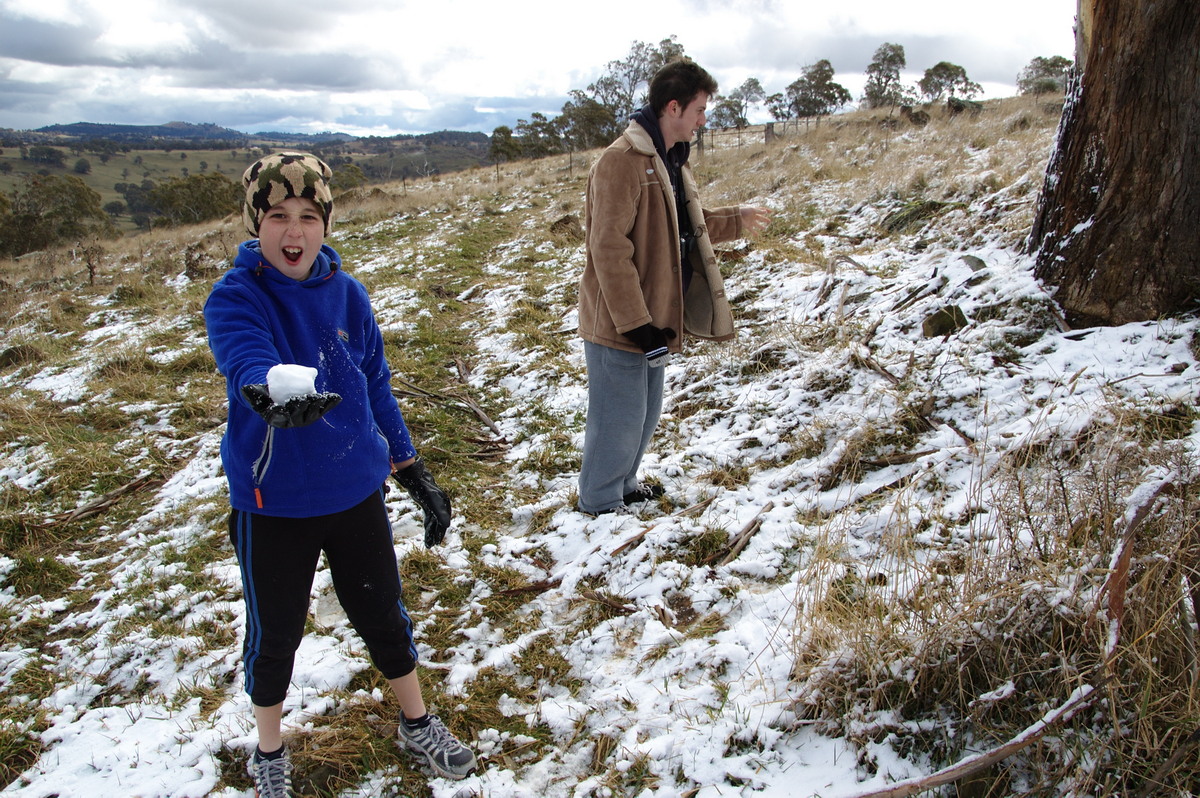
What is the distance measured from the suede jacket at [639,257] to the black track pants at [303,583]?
1.33m

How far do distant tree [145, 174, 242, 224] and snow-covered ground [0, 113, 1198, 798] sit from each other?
35667 mm

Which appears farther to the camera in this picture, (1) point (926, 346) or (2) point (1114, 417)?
(1) point (926, 346)

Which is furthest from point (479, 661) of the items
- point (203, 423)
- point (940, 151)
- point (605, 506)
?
point (940, 151)

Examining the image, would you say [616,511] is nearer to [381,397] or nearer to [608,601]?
[608,601]

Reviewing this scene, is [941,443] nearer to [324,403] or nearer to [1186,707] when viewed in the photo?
[1186,707]

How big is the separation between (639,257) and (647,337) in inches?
14.8

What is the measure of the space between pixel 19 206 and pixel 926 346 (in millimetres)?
39289

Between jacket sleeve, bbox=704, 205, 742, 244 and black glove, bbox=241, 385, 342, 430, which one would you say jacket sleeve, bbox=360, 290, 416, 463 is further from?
jacket sleeve, bbox=704, 205, 742, 244

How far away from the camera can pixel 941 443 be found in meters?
3.09

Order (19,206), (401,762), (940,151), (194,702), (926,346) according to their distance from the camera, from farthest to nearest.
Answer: (19,206), (940,151), (926,346), (194,702), (401,762)

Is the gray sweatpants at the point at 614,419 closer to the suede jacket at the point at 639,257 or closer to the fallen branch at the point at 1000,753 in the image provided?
the suede jacket at the point at 639,257

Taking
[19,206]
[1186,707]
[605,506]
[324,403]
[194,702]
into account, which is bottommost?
[194,702]

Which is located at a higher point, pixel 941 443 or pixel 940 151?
pixel 940 151

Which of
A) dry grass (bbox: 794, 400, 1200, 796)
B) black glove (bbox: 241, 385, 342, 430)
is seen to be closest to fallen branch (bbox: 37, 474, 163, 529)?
black glove (bbox: 241, 385, 342, 430)
